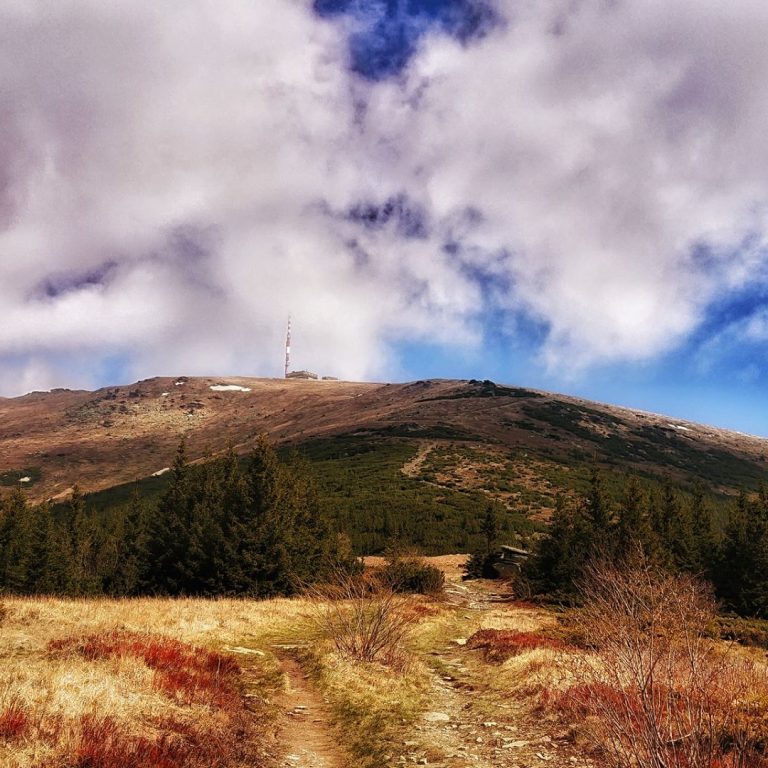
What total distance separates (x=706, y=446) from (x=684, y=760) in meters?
164

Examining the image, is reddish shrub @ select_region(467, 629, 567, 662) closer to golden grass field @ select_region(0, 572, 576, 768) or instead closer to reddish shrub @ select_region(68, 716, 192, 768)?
golden grass field @ select_region(0, 572, 576, 768)

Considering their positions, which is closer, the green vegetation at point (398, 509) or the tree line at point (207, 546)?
the tree line at point (207, 546)

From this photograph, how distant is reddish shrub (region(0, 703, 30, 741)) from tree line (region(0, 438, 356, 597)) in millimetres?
20172

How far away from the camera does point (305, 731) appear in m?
9.20

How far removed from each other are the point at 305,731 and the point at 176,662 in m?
2.99

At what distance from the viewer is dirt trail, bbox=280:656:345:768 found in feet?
25.8

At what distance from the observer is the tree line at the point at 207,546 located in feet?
94.9

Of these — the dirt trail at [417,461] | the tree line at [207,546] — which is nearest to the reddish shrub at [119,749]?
the tree line at [207,546]

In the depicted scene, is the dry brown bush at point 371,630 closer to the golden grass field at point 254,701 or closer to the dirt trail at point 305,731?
the golden grass field at point 254,701

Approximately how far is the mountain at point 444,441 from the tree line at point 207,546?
24.9 meters

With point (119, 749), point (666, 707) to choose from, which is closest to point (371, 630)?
point (119, 749)

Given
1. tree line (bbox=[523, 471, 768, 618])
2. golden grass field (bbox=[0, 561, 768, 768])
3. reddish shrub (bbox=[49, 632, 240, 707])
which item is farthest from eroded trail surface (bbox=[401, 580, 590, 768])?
tree line (bbox=[523, 471, 768, 618])

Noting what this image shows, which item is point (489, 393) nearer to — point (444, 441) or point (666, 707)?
point (444, 441)

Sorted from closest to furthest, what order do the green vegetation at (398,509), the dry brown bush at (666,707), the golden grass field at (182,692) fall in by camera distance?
the dry brown bush at (666,707)
the golden grass field at (182,692)
the green vegetation at (398,509)
